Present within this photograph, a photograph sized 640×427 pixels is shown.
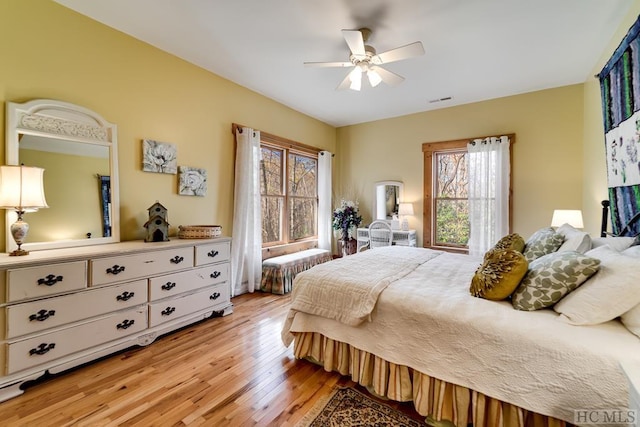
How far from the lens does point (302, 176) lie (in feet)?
16.5

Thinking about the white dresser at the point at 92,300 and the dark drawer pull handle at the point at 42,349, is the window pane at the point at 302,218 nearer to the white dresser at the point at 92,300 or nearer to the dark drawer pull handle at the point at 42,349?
the white dresser at the point at 92,300

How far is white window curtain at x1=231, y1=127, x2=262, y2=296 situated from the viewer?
11.8 feet

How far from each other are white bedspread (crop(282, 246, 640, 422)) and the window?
2754mm

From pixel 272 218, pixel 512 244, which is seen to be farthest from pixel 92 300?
pixel 512 244

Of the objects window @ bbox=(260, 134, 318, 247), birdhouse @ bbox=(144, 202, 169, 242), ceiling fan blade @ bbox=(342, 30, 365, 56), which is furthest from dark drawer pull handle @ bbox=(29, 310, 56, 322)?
ceiling fan blade @ bbox=(342, 30, 365, 56)

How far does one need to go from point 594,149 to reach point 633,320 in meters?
2.92

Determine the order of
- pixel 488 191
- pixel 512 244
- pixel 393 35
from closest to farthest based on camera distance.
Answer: pixel 512 244, pixel 393 35, pixel 488 191

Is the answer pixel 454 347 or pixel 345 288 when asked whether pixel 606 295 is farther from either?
pixel 345 288

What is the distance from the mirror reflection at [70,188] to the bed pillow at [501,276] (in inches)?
119

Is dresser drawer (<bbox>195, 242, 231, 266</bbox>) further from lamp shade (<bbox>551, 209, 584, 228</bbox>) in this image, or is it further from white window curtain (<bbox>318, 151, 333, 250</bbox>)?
lamp shade (<bbox>551, 209, 584, 228</bbox>)

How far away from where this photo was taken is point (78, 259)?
195 cm

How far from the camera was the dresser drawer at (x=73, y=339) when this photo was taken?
5.62 feet

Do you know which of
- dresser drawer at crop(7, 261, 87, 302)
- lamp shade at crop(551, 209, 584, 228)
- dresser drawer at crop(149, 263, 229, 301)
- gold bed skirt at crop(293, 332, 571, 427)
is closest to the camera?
gold bed skirt at crop(293, 332, 571, 427)

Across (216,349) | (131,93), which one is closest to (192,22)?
(131,93)
